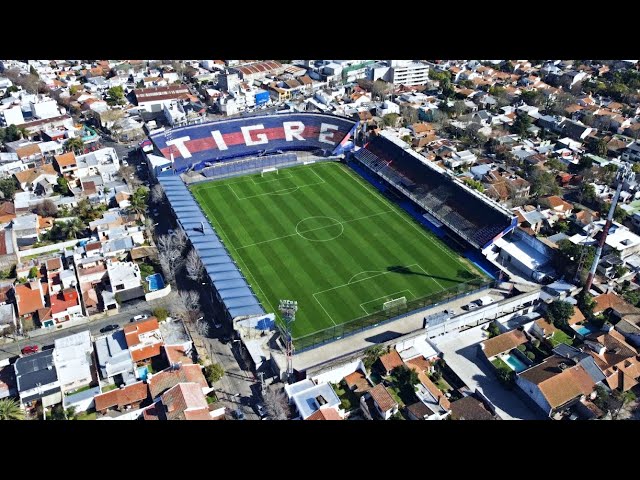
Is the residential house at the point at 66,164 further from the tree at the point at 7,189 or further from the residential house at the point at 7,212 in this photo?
the residential house at the point at 7,212

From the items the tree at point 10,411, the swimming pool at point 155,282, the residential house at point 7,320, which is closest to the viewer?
the tree at point 10,411

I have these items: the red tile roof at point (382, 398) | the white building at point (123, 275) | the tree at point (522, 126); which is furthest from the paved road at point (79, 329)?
the tree at point (522, 126)

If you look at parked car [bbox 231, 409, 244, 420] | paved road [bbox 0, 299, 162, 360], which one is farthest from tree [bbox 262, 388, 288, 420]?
paved road [bbox 0, 299, 162, 360]

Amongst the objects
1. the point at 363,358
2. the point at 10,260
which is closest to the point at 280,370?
the point at 363,358

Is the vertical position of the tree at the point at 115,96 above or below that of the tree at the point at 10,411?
above

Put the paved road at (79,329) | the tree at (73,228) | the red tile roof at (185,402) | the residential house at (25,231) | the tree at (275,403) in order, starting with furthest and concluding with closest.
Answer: the tree at (73,228), the residential house at (25,231), the paved road at (79,329), the tree at (275,403), the red tile roof at (185,402)

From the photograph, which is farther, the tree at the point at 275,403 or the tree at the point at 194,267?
the tree at the point at 194,267
